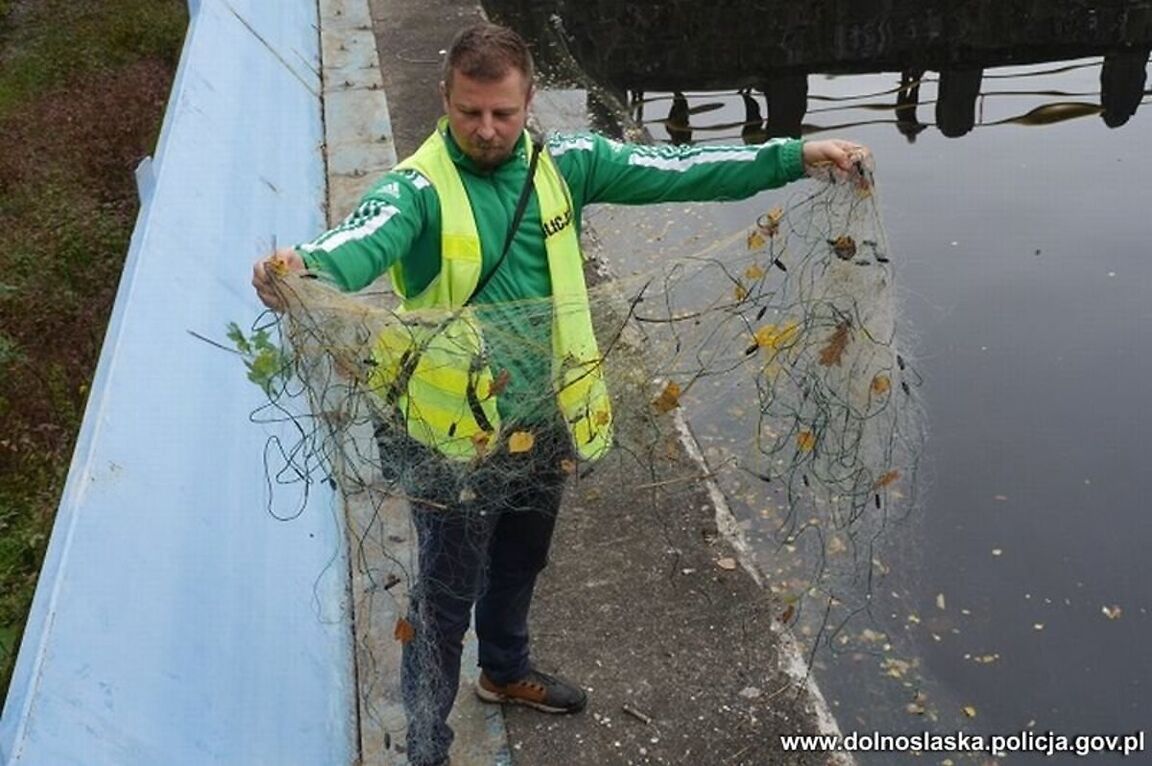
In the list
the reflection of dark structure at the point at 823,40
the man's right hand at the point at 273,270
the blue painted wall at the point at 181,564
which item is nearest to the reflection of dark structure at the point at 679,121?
the reflection of dark structure at the point at 823,40

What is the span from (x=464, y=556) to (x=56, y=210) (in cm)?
545

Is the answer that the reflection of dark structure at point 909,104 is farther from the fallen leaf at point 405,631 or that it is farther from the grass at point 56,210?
the fallen leaf at point 405,631

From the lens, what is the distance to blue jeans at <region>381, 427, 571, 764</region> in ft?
9.36

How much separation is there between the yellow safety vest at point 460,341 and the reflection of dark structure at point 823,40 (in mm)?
5917

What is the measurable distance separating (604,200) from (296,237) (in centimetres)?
327

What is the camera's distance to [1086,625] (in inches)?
163

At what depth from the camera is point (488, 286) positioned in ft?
9.05

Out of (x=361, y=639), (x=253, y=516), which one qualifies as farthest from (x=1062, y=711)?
(x=253, y=516)

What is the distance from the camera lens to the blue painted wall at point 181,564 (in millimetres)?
2457

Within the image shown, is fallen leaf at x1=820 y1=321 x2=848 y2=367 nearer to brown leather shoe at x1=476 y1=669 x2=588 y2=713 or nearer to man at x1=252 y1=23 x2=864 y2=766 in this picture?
man at x1=252 y1=23 x2=864 y2=766

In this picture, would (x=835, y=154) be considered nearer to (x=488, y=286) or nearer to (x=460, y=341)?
(x=488, y=286)

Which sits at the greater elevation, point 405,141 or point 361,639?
point 405,141

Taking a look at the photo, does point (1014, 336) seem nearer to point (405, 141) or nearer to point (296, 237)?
point (296, 237)

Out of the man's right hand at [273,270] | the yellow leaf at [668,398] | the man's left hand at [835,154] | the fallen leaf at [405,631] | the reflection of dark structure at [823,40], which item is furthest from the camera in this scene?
the reflection of dark structure at [823,40]
